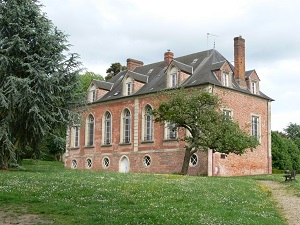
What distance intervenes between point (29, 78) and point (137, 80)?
1864 cm

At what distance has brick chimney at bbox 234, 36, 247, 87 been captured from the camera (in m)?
37.8

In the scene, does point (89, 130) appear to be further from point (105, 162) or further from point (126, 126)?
point (126, 126)

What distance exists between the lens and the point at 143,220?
35.7 feet

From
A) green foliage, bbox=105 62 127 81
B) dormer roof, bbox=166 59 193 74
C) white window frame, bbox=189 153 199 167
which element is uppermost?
green foliage, bbox=105 62 127 81

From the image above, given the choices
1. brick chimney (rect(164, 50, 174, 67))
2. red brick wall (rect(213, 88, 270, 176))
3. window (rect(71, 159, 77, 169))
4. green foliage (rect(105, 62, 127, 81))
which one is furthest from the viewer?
green foliage (rect(105, 62, 127, 81))

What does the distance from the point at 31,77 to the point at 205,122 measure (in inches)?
434

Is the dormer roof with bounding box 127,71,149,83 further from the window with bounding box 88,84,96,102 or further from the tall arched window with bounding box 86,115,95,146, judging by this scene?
the tall arched window with bounding box 86,115,95,146

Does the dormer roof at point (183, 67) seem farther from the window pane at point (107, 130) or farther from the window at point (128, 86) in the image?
the window pane at point (107, 130)

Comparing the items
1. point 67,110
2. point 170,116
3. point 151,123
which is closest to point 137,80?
point 151,123

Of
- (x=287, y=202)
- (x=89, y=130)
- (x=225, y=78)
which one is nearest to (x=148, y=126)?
(x=225, y=78)

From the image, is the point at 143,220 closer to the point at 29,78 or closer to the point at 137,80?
the point at 29,78

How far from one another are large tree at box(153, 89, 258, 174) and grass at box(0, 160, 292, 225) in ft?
36.0

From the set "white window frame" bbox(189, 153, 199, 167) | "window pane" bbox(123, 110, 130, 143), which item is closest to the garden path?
"white window frame" bbox(189, 153, 199, 167)

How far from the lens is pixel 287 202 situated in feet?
55.8
